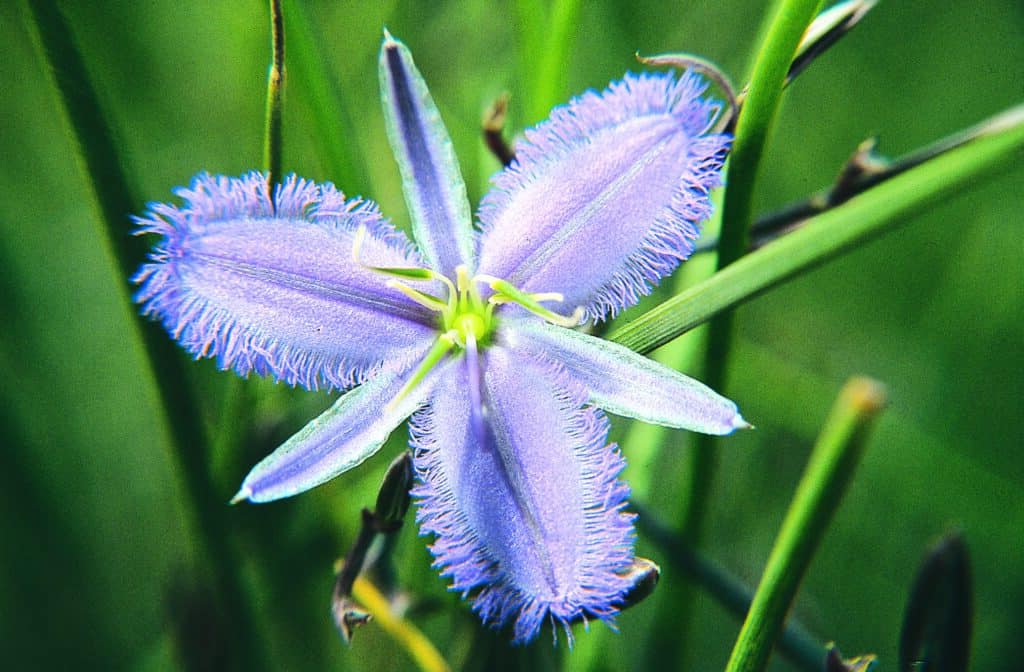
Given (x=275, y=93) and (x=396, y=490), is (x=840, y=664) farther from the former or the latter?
(x=275, y=93)

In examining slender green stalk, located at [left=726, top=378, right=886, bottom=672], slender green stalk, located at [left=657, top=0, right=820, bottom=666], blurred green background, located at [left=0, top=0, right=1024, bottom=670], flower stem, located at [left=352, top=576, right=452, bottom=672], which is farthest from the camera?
blurred green background, located at [left=0, top=0, right=1024, bottom=670]

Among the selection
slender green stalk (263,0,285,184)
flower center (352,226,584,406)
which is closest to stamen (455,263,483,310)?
flower center (352,226,584,406)

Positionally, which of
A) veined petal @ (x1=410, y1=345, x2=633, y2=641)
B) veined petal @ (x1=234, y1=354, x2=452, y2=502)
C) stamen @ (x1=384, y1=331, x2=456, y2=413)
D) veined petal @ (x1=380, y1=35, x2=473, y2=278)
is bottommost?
veined petal @ (x1=410, y1=345, x2=633, y2=641)

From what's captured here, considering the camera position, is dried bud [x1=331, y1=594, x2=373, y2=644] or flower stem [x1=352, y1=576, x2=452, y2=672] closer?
dried bud [x1=331, y1=594, x2=373, y2=644]

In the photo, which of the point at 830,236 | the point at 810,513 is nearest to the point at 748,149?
the point at 830,236

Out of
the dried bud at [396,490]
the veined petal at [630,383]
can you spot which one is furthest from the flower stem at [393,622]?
the veined petal at [630,383]

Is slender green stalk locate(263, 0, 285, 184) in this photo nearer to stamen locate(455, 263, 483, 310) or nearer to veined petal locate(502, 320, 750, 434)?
stamen locate(455, 263, 483, 310)

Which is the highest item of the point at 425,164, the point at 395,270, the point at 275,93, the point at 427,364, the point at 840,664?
the point at 275,93

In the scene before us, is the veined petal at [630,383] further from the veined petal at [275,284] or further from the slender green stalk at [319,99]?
the slender green stalk at [319,99]
